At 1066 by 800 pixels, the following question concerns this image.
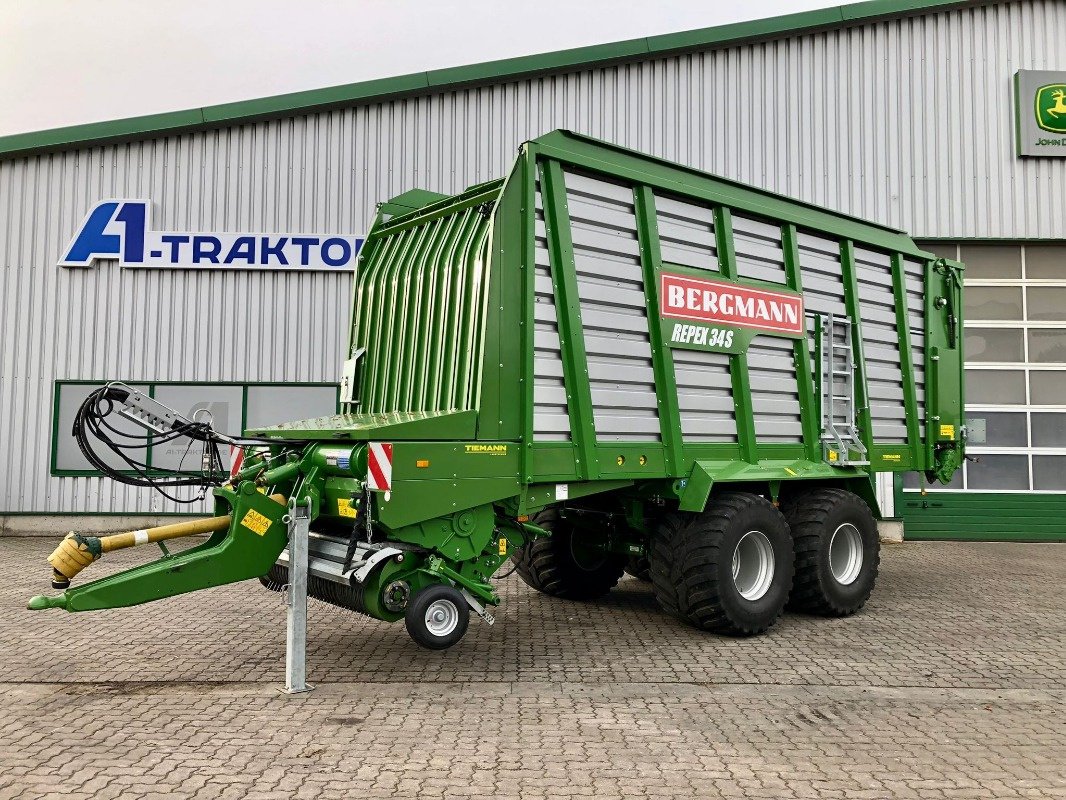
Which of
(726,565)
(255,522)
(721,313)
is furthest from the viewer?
(721,313)

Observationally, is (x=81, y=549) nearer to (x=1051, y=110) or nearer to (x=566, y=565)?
(x=566, y=565)

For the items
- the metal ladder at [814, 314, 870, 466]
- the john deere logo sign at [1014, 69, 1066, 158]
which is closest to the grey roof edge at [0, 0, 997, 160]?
the john deere logo sign at [1014, 69, 1066, 158]

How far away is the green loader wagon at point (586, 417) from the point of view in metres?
5.54

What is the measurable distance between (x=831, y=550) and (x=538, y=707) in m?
3.90

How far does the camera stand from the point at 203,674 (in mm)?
5645

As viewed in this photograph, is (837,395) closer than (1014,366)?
Yes

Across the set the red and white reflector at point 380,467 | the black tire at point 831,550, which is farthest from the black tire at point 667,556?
the red and white reflector at point 380,467

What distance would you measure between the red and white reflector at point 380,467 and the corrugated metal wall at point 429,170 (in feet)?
26.1

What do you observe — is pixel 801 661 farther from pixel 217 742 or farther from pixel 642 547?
pixel 217 742

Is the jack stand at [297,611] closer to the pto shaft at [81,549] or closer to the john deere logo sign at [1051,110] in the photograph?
the pto shaft at [81,549]

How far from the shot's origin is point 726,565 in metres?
6.59

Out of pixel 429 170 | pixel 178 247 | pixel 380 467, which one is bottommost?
pixel 380 467

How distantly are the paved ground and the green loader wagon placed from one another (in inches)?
21.2

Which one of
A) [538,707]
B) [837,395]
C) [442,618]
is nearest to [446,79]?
[837,395]
